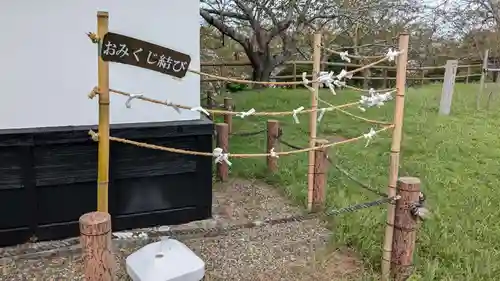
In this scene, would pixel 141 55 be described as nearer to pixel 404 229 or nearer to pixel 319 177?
pixel 404 229

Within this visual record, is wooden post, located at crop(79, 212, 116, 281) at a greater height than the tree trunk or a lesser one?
lesser

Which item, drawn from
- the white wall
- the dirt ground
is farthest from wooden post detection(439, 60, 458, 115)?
the white wall

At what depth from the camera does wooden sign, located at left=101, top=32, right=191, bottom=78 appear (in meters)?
1.54

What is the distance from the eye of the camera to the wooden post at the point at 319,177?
10.4ft

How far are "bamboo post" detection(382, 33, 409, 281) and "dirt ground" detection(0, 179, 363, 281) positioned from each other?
0.57ft

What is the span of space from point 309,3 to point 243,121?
2.02 metres

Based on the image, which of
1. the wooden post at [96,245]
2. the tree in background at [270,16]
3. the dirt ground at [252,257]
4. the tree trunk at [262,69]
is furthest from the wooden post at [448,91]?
the wooden post at [96,245]

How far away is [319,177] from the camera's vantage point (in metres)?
3.22

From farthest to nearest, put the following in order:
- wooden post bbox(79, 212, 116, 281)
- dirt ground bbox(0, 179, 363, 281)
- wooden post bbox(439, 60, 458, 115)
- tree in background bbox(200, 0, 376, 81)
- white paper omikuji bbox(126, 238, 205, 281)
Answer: wooden post bbox(439, 60, 458, 115) < tree in background bbox(200, 0, 376, 81) < dirt ground bbox(0, 179, 363, 281) < white paper omikuji bbox(126, 238, 205, 281) < wooden post bbox(79, 212, 116, 281)

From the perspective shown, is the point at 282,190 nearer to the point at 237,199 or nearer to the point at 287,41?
the point at 237,199

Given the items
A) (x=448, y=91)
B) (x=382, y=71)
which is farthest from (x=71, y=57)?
(x=382, y=71)

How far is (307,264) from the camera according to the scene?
2.57 meters

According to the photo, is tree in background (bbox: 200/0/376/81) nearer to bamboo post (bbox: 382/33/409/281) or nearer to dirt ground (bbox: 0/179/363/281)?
dirt ground (bbox: 0/179/363/281)

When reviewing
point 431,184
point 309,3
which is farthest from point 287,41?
point 431,184
